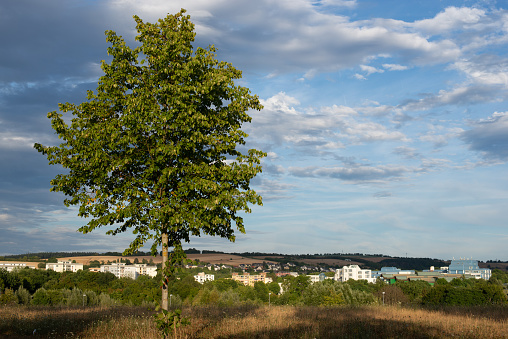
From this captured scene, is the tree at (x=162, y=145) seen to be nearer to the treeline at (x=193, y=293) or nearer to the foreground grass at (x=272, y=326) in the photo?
the foreground grass at (x=272, y=326)

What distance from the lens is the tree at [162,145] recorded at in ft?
49.8

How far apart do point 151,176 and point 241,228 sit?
13.1 feet

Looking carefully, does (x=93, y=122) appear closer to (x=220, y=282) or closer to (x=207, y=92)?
(x=207, y=92)

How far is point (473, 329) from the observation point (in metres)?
16.8

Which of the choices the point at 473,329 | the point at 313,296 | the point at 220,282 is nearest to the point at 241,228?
the point at 473,329

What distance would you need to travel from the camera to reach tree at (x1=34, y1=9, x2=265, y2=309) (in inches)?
598

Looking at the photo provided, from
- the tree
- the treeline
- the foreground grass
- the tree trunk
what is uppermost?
the tree

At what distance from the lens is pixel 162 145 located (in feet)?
49.0

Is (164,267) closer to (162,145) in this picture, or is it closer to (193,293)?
(162,145)

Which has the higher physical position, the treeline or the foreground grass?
the foreground grass

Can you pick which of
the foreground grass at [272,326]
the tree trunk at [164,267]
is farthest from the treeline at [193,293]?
the tree trunk at [164,267]

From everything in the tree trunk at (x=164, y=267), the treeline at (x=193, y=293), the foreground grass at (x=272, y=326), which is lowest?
the treeline at (x=193, y=293)

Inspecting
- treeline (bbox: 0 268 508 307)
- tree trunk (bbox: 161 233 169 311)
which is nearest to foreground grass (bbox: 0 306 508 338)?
tree trunk (bbox: 161 233 169 311)

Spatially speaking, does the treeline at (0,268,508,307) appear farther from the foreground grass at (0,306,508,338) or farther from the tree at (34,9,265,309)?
the tree at (34,9,265,309)
